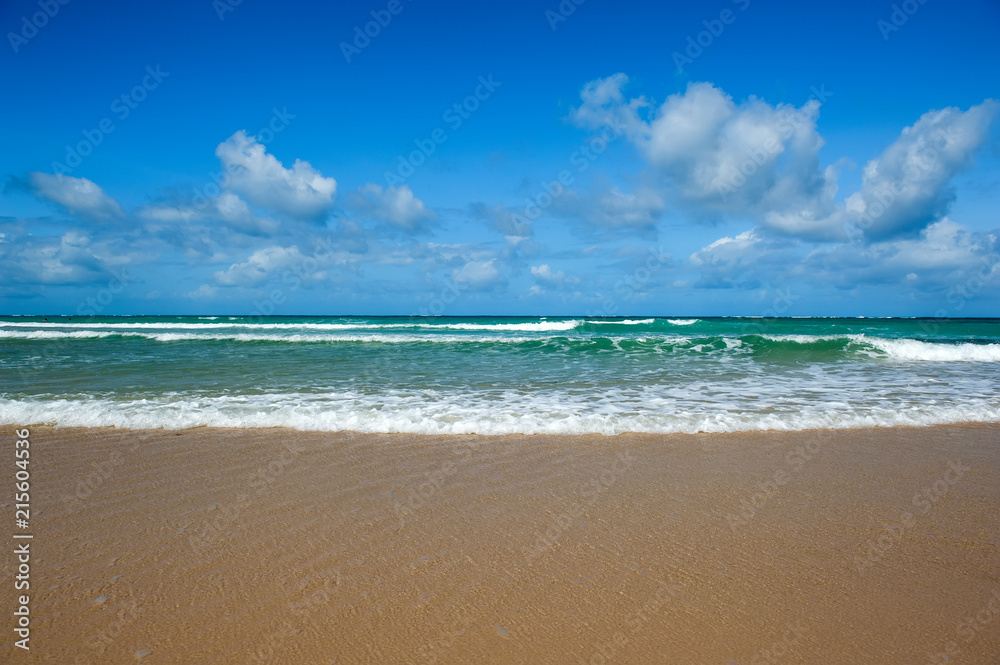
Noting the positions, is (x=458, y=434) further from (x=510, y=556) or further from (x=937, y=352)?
(x=937, y=352)

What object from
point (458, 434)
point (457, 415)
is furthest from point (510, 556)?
point (457, 415)

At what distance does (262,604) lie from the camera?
2326 mm

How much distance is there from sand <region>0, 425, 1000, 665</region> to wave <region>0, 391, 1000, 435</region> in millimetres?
922

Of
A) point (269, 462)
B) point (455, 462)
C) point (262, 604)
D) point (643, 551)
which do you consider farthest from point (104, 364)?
point (643, 551)

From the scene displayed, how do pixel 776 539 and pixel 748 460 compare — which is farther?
pixel 748 460

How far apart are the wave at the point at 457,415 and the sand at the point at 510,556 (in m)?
0.92

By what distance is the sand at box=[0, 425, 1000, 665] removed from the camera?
6.85ft

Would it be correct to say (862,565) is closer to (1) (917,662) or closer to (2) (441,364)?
(1) (917,662)

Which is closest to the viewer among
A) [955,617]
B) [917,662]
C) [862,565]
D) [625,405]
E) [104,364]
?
[917,662]

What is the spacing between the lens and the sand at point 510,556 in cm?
209

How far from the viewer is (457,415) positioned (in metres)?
6.18

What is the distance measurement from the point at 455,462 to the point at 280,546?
1838 millimetres

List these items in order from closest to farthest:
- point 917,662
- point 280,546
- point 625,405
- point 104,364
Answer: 1. point 917,662
2. point 280,546
3. point 625,405
4. point 104,364

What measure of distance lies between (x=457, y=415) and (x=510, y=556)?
3431mm
